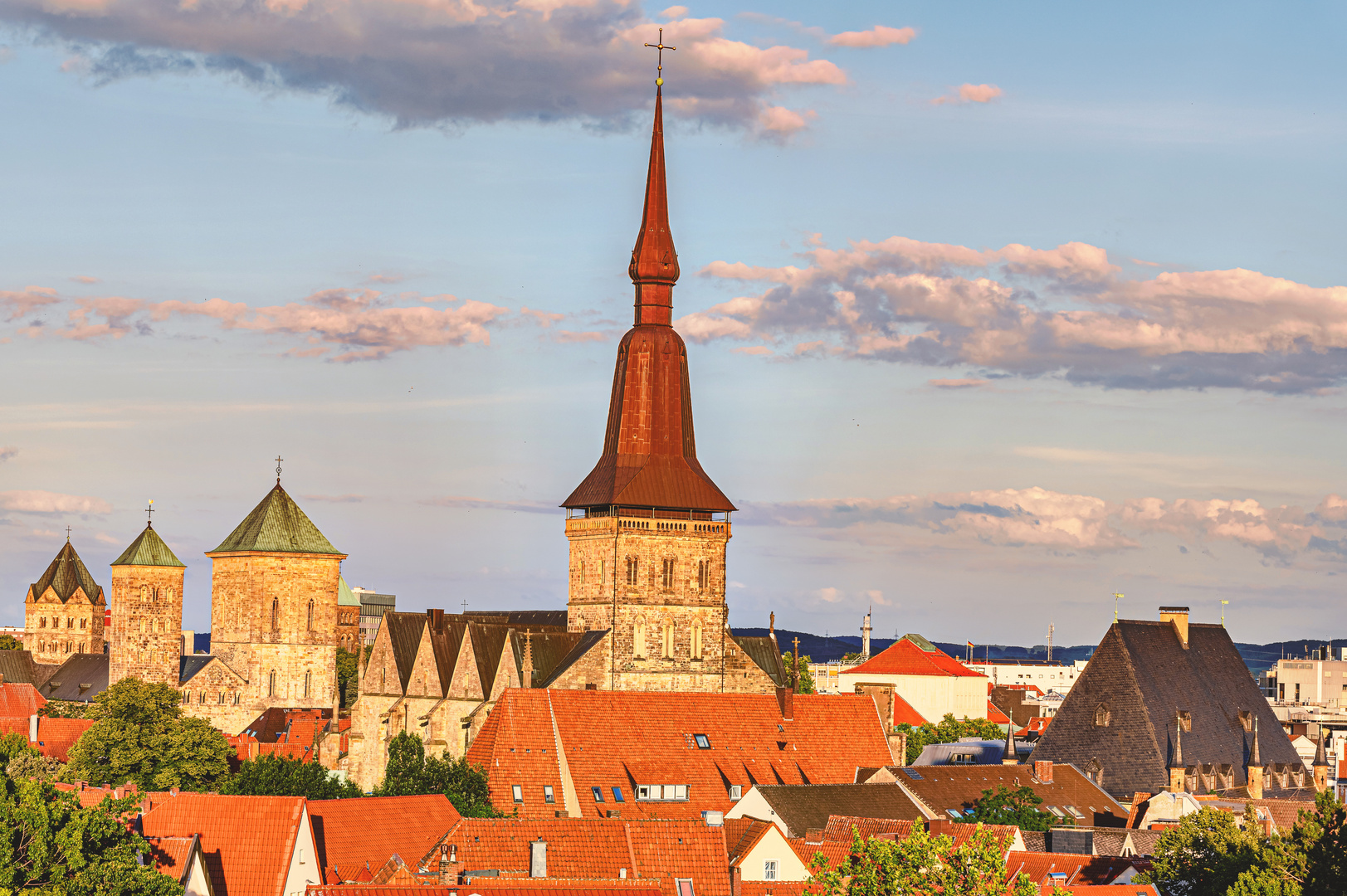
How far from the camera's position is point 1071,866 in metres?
58.3

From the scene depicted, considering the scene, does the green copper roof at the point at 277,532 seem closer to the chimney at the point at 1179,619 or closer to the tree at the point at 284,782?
Result: the tree at the point at 284,782

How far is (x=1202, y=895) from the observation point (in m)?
51.7

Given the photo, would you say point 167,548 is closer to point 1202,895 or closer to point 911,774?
point 911,774

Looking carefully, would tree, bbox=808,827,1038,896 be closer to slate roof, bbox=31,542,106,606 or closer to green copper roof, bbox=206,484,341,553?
green copper roof, bbox=206,484,341,553

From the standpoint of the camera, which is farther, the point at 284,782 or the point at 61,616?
the point at 61,616

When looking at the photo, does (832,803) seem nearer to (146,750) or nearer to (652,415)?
(652,415)

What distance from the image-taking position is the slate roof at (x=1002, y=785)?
76787 millimetres

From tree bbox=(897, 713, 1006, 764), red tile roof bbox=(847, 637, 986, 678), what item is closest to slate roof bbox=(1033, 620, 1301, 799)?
tree bbox=(897, 713, 1006, 764)

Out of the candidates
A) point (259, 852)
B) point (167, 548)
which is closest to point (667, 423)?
point (259, 852)

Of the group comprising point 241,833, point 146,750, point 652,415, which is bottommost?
point 241,833

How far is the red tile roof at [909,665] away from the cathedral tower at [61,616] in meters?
71.4

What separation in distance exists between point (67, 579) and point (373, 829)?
141 m

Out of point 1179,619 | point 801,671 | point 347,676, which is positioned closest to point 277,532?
point 347,676

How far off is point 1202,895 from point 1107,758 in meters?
35.4
